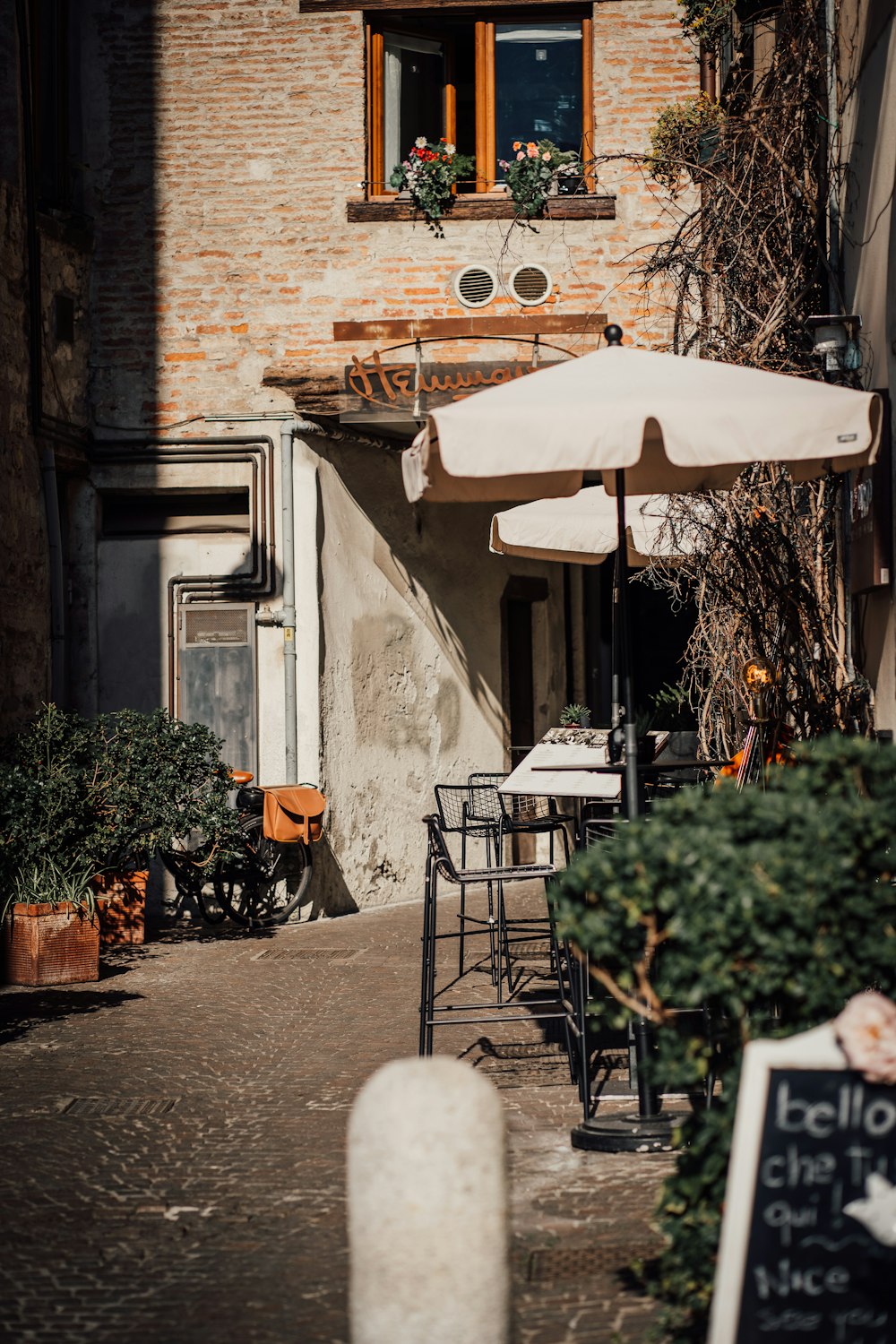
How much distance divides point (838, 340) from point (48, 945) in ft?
16.9

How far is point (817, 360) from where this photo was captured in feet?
25.9

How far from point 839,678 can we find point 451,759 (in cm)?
528

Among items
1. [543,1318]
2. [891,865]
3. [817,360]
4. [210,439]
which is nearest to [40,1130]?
[543,1318]

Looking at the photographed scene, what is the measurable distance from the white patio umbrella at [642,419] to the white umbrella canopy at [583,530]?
292cm

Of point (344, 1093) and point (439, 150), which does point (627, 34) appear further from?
point (344, 1093)

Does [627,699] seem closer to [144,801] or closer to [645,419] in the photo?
[645,419]

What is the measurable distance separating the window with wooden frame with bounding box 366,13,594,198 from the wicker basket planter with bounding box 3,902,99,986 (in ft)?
19.2

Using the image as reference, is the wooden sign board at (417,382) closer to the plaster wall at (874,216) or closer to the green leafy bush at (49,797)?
the green leafy bush at (49,797)

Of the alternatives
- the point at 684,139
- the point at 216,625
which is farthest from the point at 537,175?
the point at 216,625

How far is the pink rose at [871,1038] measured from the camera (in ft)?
9.28

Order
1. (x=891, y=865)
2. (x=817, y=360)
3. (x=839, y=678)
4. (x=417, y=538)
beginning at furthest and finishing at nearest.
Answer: (x=417, y=538) < (x=817, y=360) < (x=839, y=678) < (x=891, y=865)

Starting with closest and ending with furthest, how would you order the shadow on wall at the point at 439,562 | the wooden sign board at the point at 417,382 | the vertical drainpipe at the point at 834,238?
1. the vertical drainpipe at the point at 834,238
2. the wooden sign board at the point at 417,382
3. the shadow on wall at the point at 439,562

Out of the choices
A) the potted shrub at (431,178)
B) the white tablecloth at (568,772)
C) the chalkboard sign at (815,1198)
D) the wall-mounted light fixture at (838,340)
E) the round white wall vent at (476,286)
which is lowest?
the chalkboard sign at (815,1198)

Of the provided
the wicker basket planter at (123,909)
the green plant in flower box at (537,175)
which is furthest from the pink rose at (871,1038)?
the green plant in flower box at (537,175)
